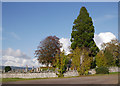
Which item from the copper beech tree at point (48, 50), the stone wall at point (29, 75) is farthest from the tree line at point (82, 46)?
the stone wall at point (29, 75)

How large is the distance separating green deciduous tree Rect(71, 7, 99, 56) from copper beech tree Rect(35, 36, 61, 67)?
6001mm

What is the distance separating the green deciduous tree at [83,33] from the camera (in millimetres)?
47031

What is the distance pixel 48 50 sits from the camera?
51.6 metres

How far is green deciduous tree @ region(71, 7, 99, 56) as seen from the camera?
4703 cm

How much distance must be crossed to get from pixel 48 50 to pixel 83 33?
1168 centimetres

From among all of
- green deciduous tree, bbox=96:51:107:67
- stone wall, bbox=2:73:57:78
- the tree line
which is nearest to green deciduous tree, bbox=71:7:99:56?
the tree line

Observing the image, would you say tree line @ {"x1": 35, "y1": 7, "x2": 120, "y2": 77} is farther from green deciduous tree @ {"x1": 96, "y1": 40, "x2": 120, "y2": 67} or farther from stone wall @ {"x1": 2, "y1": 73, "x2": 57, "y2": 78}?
stone wall @ {"x1": 2, "y1": 73, "x2": 57, "y2": 78}

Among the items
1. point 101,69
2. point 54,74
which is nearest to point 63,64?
point 54,74

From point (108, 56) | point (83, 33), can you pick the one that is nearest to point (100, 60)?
point (108, 56)

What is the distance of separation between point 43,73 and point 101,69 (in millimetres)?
12193

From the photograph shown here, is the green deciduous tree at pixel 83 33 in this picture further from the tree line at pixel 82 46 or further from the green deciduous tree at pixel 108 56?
the green deciduous tree at pixel 108 56

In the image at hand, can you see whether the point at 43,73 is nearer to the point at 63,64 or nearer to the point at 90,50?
the point at 63,64

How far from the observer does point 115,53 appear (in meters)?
56.4

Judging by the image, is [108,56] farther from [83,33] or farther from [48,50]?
[48,50]
